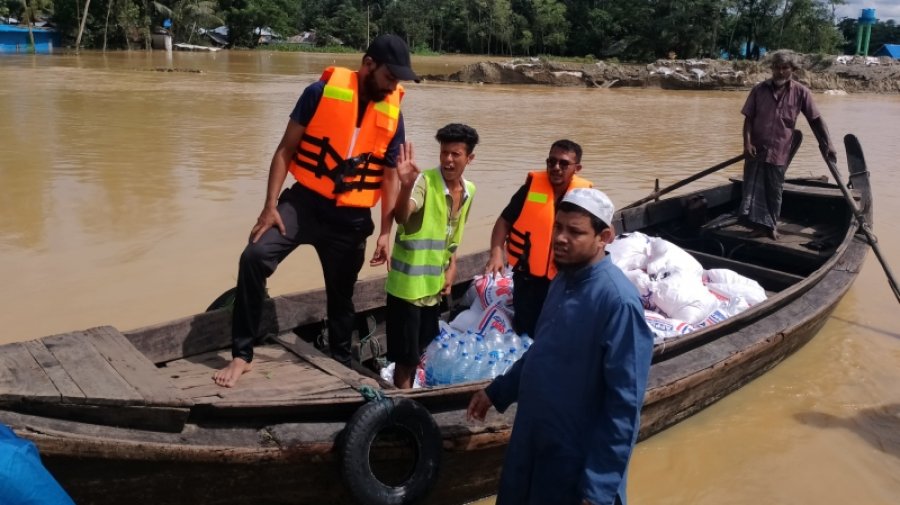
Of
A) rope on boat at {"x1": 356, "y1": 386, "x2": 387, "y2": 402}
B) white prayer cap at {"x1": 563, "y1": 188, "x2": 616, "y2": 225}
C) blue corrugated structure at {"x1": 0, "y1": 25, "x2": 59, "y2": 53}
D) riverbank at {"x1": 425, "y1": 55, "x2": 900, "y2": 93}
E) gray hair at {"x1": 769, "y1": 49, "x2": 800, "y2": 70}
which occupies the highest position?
blue corrugated structure at {"x1": 0, "y1": 25, "x2": 59, "y2": 53}

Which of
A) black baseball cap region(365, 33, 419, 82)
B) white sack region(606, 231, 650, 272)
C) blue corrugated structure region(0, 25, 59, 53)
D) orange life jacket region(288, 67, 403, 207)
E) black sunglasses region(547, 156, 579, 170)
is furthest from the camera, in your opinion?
blue corrugated structure region(0, 25, 59, 53)

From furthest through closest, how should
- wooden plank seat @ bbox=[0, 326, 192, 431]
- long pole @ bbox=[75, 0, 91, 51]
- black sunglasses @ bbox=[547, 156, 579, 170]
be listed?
long pole @ bbox=[75, 0, 91, 51] → black sunglasses @ bbox=[547, 156, 579, 170] → wooden plank seat @ bbox=[0, 326, 192, 431]

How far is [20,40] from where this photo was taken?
3703 cm

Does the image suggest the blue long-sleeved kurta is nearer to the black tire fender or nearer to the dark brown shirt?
the black tire fender

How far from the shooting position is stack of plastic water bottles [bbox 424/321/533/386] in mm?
3832

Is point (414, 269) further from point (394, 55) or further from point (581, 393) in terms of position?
point (581, 393)

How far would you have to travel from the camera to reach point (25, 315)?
5555mm

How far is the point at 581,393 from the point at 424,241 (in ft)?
4.61

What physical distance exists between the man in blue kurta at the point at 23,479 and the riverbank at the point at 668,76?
95.6 ft

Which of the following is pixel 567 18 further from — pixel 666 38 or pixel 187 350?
pixel 187 350

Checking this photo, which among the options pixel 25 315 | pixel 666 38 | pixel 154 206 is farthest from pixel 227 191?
pixel 666 38

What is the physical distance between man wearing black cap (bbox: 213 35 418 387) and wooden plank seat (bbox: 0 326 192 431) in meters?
0.50

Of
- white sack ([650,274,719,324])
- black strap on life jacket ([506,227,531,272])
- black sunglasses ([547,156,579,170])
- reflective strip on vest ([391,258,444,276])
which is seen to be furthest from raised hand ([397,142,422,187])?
white sack ([650,274,719,324])

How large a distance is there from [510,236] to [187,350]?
168 cm
